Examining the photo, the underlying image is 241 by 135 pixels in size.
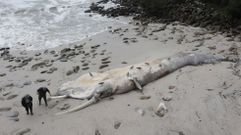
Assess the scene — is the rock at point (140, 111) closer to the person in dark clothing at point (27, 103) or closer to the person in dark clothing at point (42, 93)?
the person in dark clothing at point (42, 93)

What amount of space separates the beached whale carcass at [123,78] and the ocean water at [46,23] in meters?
5.81

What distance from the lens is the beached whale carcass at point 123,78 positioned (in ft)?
30.7

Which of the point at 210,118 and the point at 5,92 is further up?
the point at 210,118

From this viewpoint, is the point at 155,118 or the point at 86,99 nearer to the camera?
the point at 155,118

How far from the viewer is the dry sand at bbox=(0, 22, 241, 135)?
7855 mm

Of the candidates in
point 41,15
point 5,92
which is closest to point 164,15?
point 41,15

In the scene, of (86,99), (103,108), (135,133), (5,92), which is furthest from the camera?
(5,92)

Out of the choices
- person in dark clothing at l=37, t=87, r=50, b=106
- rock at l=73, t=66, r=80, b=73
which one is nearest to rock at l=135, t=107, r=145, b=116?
Answer: person in dark clothing at l=37, t=87, r=50, b=106

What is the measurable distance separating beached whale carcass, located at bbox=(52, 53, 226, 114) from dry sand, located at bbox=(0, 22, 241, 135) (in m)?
0.19

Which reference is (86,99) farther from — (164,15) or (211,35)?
(164,15)

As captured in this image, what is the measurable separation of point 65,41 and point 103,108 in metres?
7.53

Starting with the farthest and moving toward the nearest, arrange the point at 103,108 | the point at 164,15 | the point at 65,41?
the point at 164,15
the point at 65,41
the point at 103,108

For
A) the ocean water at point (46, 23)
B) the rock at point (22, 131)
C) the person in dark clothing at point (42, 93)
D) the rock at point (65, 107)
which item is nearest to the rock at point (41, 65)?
the ocean water at point (46, 23)

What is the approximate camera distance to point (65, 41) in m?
15.8
